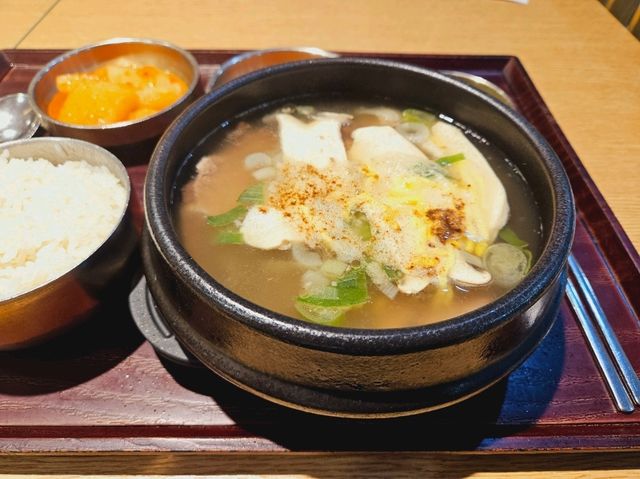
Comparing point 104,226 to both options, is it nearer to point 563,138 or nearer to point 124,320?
point 124,320

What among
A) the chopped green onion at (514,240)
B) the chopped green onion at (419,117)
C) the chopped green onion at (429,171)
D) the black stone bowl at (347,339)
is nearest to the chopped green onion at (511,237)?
the chopped green onion at (514,240)

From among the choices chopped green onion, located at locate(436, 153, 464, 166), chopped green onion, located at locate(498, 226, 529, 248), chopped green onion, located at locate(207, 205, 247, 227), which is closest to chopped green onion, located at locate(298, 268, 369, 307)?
chopped green onion, located at locate(207, 205, 247, 227)

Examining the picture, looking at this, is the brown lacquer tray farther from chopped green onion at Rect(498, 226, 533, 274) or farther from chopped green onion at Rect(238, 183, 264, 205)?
chopped green onion at Rect(238, 183, 264, 205)

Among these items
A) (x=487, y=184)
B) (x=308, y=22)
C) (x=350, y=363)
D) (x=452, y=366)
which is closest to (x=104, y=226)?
(x=350, y=363)

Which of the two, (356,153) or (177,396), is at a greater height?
(356,153)

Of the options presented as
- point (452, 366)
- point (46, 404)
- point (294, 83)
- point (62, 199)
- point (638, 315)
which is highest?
point (294, 83)

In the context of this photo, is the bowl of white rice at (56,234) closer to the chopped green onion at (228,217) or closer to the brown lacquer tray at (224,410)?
the brown lacquer tray at (224,410)

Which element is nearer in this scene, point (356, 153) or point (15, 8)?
point (356, 153)
